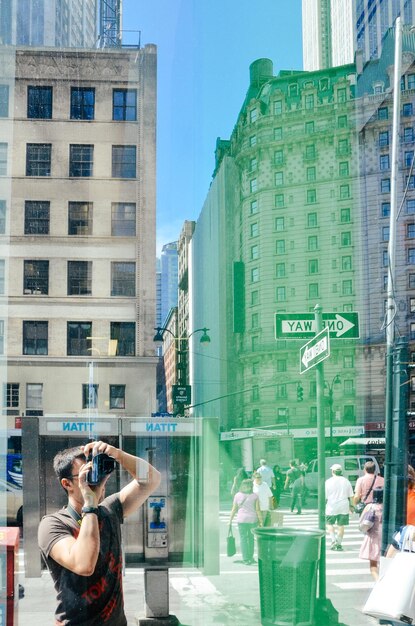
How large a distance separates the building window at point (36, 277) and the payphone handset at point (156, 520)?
1.34m

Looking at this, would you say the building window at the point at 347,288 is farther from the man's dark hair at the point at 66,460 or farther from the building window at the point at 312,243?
the man's dark hair at the point at 66,460

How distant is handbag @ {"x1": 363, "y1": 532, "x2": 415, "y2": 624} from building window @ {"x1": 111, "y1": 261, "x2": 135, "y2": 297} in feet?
6.99

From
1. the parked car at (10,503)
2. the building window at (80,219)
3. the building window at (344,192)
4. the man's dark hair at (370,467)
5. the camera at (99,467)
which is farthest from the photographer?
the building window at (344,192)

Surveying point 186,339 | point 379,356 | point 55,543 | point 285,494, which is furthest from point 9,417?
point 379,356

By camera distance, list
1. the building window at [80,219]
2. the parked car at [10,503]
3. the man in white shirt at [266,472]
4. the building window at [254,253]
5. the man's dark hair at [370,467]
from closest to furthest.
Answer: the parked car at [10,503]
the building window at [80,219]
the man in white shirt at [266,472]
the man's dark hair at [370,467]
the building window at [254,253]

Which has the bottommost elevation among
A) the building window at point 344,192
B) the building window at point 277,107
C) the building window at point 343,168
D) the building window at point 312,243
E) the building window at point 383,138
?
the building window at point 312,243

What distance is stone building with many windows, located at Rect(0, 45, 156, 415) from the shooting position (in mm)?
4301

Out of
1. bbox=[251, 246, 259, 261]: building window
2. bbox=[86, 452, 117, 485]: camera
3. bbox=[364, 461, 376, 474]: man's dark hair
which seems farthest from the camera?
bbox=[251, 246, 259, 261]: building window

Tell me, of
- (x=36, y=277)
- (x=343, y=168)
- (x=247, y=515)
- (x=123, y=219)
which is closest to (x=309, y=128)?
(x=343, y=168)

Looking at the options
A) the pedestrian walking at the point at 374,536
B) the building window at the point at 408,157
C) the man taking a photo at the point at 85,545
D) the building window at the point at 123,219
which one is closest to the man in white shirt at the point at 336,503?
the pedestrian walking at the point at 374,536

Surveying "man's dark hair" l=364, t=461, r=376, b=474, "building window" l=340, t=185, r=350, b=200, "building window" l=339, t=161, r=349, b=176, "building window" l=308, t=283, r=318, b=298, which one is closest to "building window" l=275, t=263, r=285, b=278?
"building window" l=308, t=283, r=318, b=298

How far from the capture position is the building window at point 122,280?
438 centimetres

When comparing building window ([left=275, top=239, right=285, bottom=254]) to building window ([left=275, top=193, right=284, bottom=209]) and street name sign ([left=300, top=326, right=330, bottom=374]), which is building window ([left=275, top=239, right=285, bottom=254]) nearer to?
building window ([left=275, top=193, right=284, bottom=209])

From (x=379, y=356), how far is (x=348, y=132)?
148 centimetres
